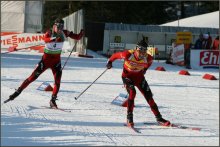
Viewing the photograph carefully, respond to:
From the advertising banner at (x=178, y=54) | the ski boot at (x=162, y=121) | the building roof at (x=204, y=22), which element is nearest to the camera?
the ski boot at (x=162, y=121)

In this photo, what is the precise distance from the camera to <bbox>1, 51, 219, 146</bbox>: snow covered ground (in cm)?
779

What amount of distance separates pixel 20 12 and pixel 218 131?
84.8 ft

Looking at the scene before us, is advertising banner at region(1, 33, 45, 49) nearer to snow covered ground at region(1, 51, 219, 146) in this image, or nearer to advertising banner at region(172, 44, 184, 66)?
advertising banner at region(172, 44, 184, 66)

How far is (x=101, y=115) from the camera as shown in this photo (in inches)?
396

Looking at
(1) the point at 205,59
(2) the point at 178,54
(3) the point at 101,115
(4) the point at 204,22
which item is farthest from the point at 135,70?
(4) the point at 204,22

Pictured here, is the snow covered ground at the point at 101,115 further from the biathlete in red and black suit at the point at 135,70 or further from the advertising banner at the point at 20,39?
the advertising banner at the point at 20,39

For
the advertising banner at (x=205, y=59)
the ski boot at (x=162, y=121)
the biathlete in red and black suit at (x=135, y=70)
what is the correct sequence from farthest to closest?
the advertising banner at (x=205, y=59)
the ski boot at (x=162, y=121)
the biathlete in red and black suit at (x=135, y=70)

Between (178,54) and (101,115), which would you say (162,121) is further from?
(178,54)

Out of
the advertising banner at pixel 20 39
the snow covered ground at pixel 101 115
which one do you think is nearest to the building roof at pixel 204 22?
the advertising banner at pixel 20 39

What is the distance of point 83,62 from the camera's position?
23.0 meters

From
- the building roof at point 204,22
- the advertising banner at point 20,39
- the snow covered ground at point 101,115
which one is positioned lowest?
the snow covered ground at point 101,115

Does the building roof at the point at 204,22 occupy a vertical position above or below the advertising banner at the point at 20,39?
above

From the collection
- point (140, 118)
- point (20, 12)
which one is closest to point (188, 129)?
point (140, 118)

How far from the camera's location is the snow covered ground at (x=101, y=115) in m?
7.79
